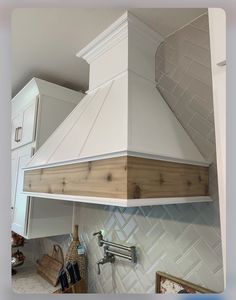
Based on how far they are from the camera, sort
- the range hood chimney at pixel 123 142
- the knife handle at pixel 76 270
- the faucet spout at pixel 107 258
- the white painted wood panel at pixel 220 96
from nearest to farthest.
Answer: the white painted wood panel at pixel 220 96 → the range hood chimney at pixel 123 142 → the faucet spout at pixel 107 258 → the knife handle at pixel 76 270

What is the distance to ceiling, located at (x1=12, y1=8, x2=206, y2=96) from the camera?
88 cm

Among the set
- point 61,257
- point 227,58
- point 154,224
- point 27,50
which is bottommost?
point 61,257

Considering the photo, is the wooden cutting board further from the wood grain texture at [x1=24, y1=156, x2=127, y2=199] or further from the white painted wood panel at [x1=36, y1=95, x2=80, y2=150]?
the white painted wood panel at [x1=36, y1=95, x2=80, y2=150]

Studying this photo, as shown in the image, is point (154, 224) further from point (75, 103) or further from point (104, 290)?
point (75, 103)

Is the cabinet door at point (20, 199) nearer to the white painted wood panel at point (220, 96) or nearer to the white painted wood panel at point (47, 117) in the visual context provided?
the white painted wood panel at point (47, 117)

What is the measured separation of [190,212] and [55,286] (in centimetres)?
88

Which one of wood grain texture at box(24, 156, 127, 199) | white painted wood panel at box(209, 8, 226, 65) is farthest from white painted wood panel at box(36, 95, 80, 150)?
white painted wood panel at box(209, 8, 226, 65)

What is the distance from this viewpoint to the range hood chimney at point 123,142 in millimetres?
727

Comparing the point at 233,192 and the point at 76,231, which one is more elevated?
the point at 233,192

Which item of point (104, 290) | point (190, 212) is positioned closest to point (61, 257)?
point (104, 290)

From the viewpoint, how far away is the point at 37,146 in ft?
4.64

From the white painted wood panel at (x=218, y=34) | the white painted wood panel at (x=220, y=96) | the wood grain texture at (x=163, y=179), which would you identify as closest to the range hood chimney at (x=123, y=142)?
the wood grain texture at (x=163, y=179)

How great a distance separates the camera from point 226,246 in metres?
0.62

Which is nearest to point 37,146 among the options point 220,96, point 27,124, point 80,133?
point 27,124
